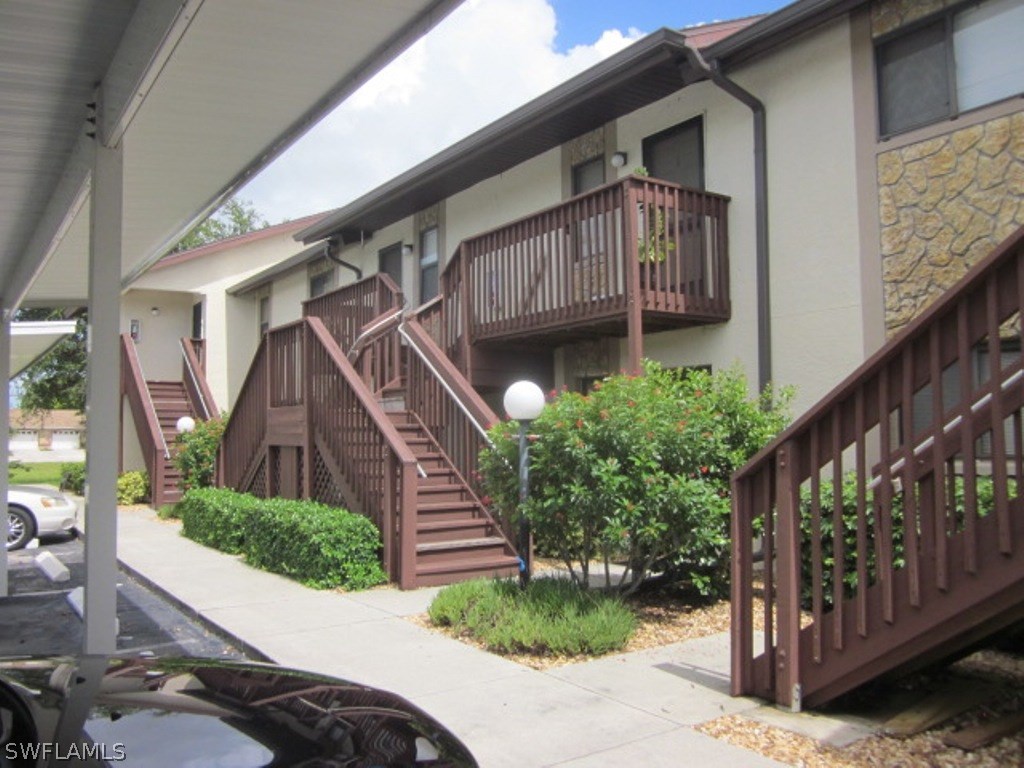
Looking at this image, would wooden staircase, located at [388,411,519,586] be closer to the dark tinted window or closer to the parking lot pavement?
the parking lot pavement

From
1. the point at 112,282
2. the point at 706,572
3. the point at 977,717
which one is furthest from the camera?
the point at 706,572

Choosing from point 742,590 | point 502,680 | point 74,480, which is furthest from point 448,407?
point 74,480

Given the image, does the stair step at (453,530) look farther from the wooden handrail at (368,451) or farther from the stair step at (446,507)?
the wooden handrail at (368,451)

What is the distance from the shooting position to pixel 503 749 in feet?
13.2

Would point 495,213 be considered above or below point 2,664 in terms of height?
above


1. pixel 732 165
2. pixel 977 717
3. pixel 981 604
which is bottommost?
pixel 977 717

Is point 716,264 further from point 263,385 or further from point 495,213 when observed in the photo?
point 263,385

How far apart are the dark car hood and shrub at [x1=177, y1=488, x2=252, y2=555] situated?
7.37m

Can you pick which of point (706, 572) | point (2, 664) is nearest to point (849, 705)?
point (706, 572)

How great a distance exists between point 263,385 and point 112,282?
7.05 meters

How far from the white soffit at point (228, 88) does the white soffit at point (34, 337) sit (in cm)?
228

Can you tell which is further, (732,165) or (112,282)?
(732,165)

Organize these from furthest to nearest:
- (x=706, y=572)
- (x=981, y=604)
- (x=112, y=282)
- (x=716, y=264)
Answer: (x=716, y=264) → (x=706, y=572) → (x=112, y=282) → (x=981, y=604)

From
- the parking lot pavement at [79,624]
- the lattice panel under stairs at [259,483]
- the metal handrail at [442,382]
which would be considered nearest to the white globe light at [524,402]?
the metal handrail at [442,382]
